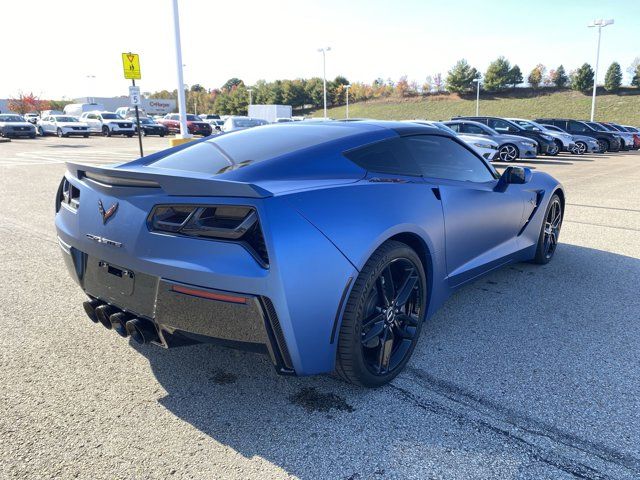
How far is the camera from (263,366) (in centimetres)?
295

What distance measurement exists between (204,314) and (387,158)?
5.04 ft

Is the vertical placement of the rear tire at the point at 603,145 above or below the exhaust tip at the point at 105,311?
below

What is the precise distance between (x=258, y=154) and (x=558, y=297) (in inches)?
114

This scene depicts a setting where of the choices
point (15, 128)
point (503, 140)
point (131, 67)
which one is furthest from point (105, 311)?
point (15, 128)

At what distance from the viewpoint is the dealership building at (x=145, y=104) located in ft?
278

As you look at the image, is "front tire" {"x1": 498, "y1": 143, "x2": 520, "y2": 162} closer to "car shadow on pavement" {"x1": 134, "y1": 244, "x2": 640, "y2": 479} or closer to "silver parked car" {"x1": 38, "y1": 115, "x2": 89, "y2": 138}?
"car shadow on pavement" {"x1": 134, "y1": 244, "x2": 640, "y2": 479}

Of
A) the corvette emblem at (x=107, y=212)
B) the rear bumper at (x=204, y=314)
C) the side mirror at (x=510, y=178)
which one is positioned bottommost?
the rear bumper at (x=204, y=314)

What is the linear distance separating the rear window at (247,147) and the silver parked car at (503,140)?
15.0 meters

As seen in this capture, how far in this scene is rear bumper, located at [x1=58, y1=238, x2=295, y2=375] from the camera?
84.2 inches

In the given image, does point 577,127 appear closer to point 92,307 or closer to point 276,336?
point 276,336

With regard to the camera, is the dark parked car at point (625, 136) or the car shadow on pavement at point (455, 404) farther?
the dark parked car at point (625, 136)

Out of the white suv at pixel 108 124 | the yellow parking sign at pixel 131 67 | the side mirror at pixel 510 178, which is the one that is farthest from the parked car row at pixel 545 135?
the white suv at pixel 108 124

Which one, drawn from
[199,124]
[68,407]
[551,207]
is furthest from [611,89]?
[68,407]

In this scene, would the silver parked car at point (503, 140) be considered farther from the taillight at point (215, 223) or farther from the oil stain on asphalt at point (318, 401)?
the taillight at point (215, 223)
